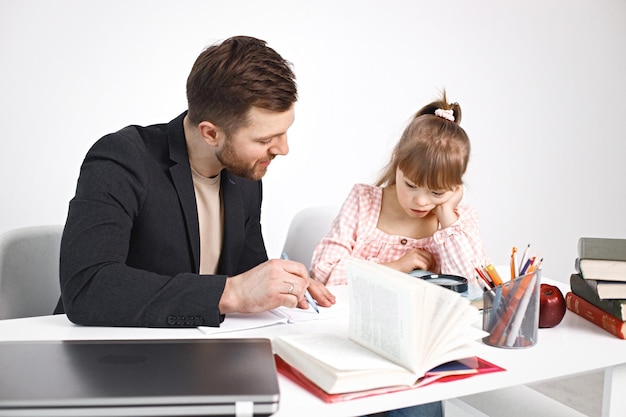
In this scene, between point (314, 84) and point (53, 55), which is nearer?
point (53, 55)

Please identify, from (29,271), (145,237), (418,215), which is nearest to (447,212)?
(418,215)

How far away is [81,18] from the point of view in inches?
112

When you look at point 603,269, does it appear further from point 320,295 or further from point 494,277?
point 320,295

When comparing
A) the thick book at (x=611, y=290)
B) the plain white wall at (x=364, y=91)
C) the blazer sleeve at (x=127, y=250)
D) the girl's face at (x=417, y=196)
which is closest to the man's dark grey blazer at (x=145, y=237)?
the blazer sleeve at (x=127, y=250)

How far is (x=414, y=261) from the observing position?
1.96 meters

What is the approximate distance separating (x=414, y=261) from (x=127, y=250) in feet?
2.45

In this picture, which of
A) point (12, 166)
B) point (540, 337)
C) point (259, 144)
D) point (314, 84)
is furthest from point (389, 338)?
point (314, 84)

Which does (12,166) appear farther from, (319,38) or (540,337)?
(540,337)

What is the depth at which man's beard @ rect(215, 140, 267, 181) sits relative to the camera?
178 centimetres

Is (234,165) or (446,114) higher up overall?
(446,114)

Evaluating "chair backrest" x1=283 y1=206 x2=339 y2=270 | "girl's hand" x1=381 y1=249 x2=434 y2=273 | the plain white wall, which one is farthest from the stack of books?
the plain white wall

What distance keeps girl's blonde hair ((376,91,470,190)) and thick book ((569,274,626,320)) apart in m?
0.44

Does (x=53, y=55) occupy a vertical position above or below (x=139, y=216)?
above

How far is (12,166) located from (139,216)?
1290mm
